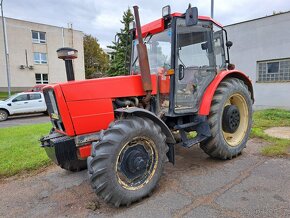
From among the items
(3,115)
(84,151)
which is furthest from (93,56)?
(84,151)

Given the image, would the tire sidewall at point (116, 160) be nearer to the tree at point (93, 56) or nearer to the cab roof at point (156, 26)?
the cab roof at point (156, 26)

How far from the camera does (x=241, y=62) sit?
12.4 meters

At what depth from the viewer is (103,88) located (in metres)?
3.36

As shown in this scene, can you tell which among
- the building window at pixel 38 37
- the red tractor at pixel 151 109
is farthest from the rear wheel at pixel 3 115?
the building window at pixel 38 37

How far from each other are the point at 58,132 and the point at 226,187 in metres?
2.69

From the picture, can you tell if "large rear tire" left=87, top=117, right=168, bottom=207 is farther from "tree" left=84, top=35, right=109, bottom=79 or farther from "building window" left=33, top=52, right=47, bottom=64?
"tree" left=84, top=35, right=109, bottom=79

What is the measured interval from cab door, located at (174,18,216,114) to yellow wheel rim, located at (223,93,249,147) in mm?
904

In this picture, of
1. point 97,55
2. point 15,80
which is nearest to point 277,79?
point 15,80

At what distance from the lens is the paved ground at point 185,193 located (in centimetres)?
294

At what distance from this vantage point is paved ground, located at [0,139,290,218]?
294 centimetres

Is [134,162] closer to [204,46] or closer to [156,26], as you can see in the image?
[156,26]

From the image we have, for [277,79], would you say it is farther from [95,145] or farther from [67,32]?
[67,32]

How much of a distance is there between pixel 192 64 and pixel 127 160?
2118 mm

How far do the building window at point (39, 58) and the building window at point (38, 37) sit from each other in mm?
1592
